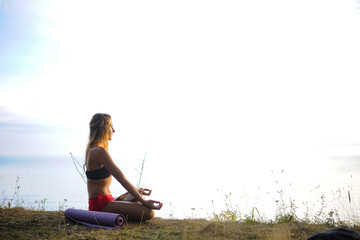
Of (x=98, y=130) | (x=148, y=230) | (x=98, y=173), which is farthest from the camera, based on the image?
(x=98, y=130)

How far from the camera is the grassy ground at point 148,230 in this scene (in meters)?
4.84

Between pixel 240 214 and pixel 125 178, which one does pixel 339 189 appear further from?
pixel 125 178

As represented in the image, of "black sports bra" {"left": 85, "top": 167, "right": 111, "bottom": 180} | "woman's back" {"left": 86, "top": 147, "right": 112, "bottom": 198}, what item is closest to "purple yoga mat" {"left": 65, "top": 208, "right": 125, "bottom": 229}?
"woman's back" {"left": 86, "top": 147, "right": 112, "bottom": 198}

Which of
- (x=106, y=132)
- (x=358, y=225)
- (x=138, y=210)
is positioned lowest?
(x=358, y=225)

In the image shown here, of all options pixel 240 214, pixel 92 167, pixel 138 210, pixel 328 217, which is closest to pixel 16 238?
pixel 92 167

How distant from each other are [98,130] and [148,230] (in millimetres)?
1954

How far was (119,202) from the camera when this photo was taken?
5781mm

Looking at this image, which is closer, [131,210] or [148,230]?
[148,230]

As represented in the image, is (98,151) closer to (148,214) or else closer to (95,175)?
(95,175)

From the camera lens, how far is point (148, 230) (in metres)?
5.27

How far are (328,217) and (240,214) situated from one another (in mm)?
1615

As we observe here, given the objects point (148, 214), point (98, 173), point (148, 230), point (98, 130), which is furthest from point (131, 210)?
point (98, 130)

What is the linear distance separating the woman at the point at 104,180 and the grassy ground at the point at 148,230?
273mm

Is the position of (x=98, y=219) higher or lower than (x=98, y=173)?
lower
